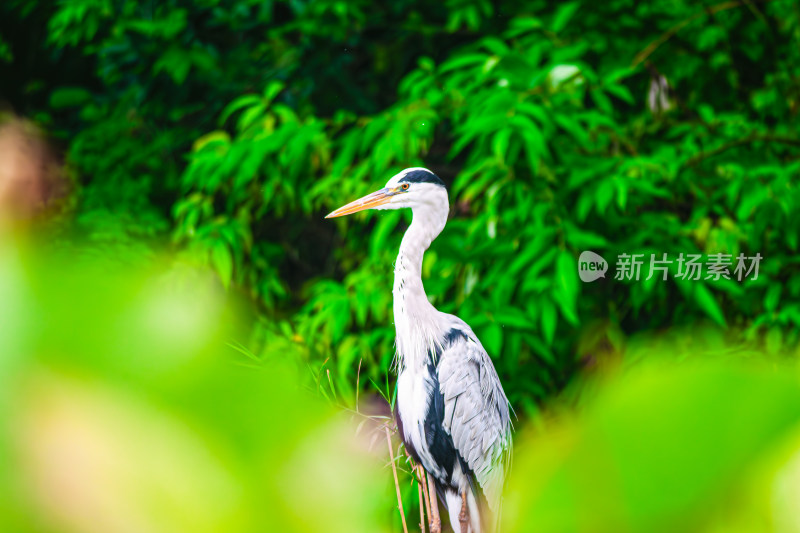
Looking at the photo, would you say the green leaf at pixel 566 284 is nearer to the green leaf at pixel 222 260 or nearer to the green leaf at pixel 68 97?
the green leaf at pixel 222 260

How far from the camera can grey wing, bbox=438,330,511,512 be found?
1.92ft

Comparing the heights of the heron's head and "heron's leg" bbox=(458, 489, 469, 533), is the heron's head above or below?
above

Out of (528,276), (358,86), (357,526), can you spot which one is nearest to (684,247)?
(528,276)

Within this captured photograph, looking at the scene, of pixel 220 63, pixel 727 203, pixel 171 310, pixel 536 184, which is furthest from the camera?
pixel 220 63

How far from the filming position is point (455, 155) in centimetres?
108

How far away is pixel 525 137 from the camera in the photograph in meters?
0.83

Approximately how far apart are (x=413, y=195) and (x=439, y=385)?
15cm

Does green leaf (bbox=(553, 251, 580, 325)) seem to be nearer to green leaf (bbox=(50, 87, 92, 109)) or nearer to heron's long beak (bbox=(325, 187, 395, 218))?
heron's long beak (bbox=(325, 187, 395, 218))

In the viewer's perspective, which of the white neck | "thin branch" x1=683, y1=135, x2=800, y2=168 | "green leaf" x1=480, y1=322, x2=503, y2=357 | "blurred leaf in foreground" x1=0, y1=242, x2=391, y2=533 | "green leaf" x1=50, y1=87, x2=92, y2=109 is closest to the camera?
"blurred leaf in foreground" x1=0, y1=242, x2=391, y2=533

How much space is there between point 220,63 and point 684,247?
1005mm

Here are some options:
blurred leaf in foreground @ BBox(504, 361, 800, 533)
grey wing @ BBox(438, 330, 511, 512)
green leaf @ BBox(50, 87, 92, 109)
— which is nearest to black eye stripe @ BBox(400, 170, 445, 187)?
grey wing @ BBox(438, 330, 511, 512)

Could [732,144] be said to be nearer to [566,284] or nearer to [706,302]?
[706,302]

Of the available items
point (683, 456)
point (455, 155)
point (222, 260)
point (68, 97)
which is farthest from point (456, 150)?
point (68, 97)

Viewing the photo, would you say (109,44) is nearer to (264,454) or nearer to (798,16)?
(798,16)
